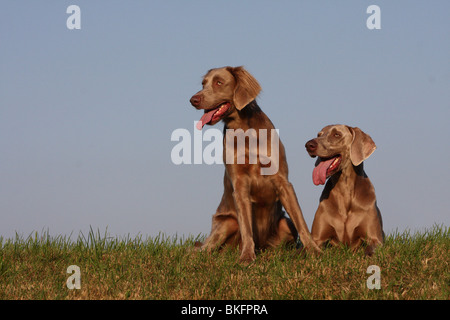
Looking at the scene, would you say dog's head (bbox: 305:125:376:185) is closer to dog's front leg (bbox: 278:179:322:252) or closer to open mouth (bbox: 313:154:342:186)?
open mouth (bbox: 313:154:342:186)

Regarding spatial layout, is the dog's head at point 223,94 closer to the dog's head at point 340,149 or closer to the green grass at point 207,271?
the dog's head at point 340,149

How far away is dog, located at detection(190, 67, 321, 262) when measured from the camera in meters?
6.98

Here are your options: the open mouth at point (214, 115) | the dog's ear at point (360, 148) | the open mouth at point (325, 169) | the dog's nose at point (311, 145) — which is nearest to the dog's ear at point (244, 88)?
the open mouth at point (214, 115)

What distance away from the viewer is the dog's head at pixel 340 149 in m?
7.00

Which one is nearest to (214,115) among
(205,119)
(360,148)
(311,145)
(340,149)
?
(205,119)

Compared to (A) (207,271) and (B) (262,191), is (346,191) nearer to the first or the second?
(B) (262,191)

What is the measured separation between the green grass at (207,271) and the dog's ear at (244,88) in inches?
71.5

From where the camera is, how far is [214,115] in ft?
23.2

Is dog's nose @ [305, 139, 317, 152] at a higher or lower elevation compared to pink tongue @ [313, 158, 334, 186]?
higher

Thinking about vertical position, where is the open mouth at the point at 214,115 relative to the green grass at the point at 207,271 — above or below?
above

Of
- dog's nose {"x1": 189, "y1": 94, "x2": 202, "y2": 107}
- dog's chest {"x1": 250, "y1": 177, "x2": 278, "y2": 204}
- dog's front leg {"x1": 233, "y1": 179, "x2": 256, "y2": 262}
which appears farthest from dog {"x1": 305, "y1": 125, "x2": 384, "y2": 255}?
dog's nose {"x1": 189, "y1": 94, "x2": 202, "y2": 107}
